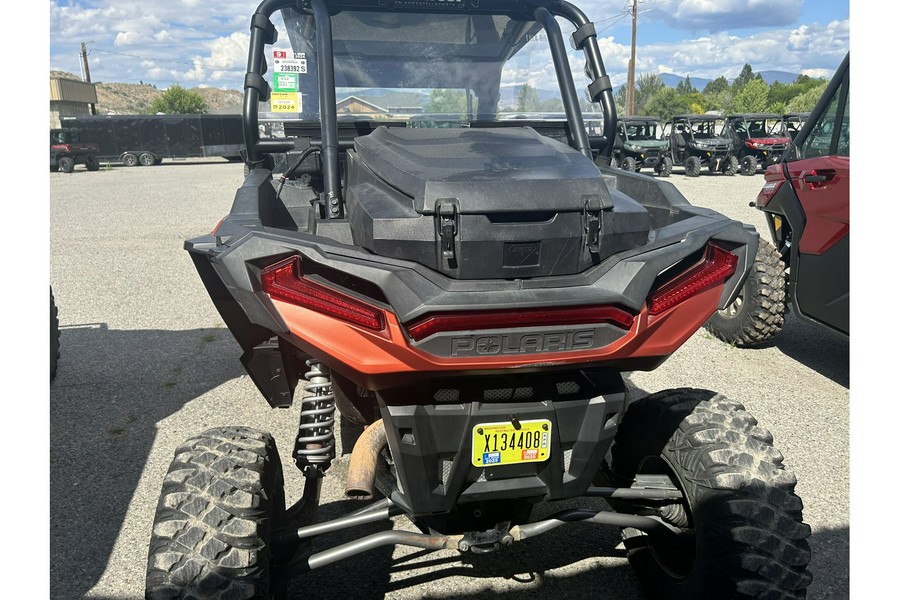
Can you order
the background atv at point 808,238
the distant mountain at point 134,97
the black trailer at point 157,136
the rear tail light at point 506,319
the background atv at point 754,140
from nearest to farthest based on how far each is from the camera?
the rear tail light at point 506,319
the background atv at point 808,238
the background atv at point 754,140
the black trailer at point 157,136
the distant mountain at point 134,97

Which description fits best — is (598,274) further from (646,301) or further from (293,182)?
(293,182)

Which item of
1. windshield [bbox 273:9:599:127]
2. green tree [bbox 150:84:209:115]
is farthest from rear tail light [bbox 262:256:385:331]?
green tree [bbox 150:84:209:115]

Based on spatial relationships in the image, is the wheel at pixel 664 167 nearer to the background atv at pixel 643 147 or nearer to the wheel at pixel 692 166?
the background atv at pixel 643 147

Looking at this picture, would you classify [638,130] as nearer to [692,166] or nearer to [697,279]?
[692,166]

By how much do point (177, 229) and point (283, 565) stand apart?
1136 centimetres

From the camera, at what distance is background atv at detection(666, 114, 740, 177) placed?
23453 millimetres

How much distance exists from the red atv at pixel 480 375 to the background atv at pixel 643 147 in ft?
69.5

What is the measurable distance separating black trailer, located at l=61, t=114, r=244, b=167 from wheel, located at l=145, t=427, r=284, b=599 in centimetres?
3383

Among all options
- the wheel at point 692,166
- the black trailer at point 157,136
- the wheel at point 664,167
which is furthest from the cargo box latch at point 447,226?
the black trailer at point 157,136

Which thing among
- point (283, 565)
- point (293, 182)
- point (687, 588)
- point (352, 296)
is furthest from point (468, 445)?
point (293, 182)

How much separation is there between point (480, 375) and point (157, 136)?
36627 mm

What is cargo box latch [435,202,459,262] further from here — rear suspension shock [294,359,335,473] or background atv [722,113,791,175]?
background atv [722,113,791,175]

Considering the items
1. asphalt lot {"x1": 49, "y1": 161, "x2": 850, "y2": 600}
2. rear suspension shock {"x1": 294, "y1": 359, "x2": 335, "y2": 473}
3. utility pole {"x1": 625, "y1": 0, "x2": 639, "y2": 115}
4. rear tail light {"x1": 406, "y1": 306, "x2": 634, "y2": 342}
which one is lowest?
asphalt lot {"x1": 49, "y1": 161, "x2": 850, "y2": 600}

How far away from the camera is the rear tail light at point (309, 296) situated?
6.74 ft
